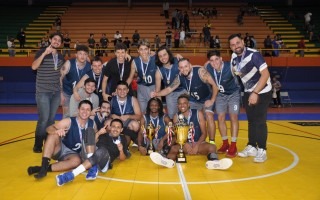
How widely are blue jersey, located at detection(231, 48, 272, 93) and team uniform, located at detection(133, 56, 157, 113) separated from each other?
1.86 meters

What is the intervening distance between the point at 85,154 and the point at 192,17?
24.0 m

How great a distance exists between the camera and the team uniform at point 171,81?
7.14m

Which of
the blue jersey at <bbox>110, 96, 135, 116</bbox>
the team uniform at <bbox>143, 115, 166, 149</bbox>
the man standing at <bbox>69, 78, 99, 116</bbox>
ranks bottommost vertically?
the team uniform at <bbox>143, 115, 166, 149</bbox>

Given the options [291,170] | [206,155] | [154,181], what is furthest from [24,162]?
[291,170]

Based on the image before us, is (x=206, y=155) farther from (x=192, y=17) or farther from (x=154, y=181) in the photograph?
(x=192, y=17)

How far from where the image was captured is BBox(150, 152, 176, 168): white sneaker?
5.70 meters

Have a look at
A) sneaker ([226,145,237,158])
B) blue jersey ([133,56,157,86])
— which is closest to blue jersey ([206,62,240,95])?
sneaker ([226,145,237,158])

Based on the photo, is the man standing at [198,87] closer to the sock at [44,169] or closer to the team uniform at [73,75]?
the team uniform at [73,75]

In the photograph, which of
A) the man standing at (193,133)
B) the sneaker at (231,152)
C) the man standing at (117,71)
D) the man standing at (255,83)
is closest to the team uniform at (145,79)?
the man standing at (117,71)

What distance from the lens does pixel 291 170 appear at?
18.5ft

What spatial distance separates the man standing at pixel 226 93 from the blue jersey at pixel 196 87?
246 millimetres

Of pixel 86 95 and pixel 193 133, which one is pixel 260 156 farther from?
pixel 86 95

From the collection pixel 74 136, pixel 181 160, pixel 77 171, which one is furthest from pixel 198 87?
pixel 77 171

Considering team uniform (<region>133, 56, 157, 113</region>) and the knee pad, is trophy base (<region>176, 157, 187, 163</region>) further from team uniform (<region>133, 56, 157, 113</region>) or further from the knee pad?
team uniform (<region>133, 56, 157, 113</region>)
